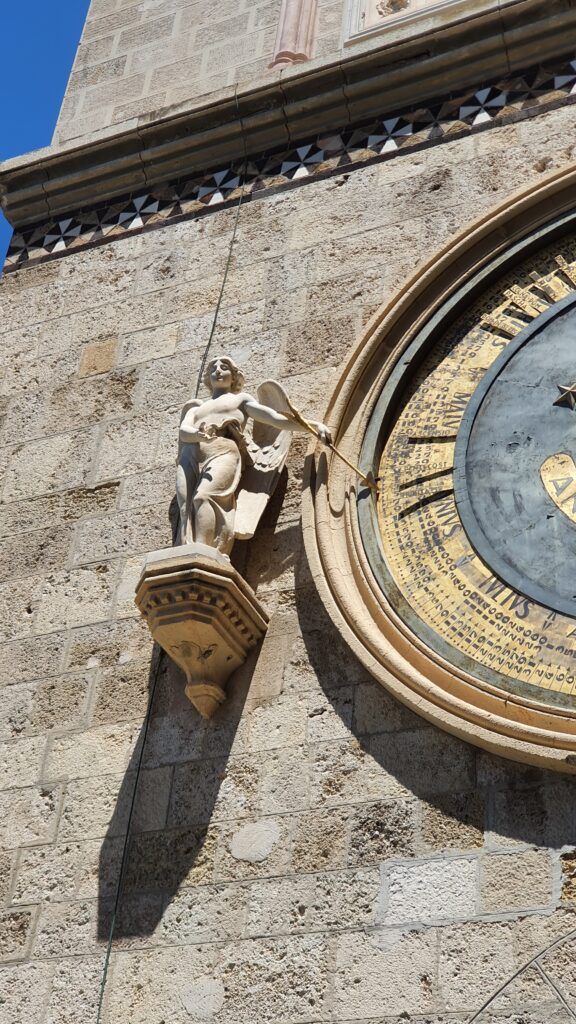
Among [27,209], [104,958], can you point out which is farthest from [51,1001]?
[27,209]

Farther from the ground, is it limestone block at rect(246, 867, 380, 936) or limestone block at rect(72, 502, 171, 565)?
limestone block at rect(72, 502, 171, 565)

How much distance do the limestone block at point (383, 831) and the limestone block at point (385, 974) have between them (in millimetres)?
238

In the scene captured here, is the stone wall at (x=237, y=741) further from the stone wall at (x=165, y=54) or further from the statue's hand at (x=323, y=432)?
the stone wall at (x=165, y=54)

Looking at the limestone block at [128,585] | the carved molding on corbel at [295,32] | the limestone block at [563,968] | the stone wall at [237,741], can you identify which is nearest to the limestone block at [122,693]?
the stone wall at [237,741]

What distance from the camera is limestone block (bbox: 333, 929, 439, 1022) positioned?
12.2 ft

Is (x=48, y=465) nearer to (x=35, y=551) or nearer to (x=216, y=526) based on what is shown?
(x=35, y=551)

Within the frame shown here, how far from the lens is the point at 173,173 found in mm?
6375

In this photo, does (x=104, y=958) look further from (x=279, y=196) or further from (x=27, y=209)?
(x=27, y=209)

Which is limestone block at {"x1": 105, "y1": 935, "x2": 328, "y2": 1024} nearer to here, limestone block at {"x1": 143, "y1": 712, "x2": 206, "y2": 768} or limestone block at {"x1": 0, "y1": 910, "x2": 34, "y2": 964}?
limestone block at {"x1": 0, "y1": 910, "x2": 34, "y2": 964}

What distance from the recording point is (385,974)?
12.4 feet

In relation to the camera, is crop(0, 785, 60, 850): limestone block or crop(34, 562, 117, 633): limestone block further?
crop(34, 562, 117, 633): limestone block

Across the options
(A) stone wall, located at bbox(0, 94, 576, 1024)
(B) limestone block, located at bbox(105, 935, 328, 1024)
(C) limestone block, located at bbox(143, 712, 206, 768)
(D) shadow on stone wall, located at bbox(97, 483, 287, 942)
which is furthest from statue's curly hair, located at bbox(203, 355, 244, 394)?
(B) limestone block, located at bbox(105, 935, 328, 1024)

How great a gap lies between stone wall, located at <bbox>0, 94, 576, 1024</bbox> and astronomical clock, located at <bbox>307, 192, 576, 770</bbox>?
0.14 metres

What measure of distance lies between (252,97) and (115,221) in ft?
2.78
